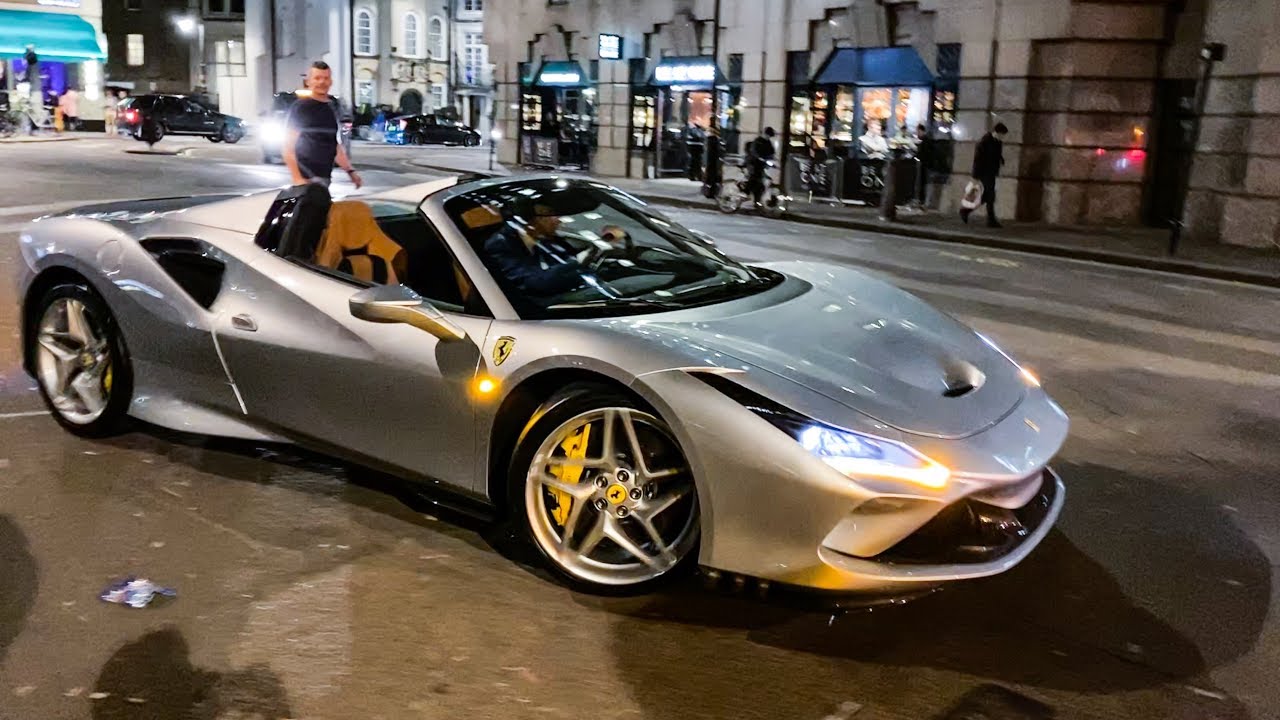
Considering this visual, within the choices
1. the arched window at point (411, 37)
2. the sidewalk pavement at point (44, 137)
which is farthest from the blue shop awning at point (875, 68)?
the arched window at point (411, 37)

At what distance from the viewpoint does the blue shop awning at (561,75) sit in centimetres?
3306

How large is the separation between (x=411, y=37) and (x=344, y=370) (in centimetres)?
6943

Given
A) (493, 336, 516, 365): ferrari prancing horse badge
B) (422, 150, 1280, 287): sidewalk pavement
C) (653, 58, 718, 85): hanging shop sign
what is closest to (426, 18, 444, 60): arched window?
(653, 58, 718, 85): hanging shop sign

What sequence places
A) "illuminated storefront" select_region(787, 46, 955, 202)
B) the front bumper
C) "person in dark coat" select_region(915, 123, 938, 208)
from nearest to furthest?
1. the front bumper
2. "person in dark coat" select_region(915, 123, 938, 208)
3. "illuminated storefront" select_region(787, 46, 955, 202)

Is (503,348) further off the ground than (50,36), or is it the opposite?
(50,36)

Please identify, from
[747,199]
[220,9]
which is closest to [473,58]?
[220,9]

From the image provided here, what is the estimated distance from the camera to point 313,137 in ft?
24.8

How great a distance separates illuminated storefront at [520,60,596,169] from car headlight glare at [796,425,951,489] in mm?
30160

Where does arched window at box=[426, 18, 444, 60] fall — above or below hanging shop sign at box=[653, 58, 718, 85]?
above

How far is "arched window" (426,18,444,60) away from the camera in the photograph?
70375 mm

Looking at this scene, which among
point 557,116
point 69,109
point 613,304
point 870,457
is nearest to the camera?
point 870,457

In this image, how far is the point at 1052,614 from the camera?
383 centimetres

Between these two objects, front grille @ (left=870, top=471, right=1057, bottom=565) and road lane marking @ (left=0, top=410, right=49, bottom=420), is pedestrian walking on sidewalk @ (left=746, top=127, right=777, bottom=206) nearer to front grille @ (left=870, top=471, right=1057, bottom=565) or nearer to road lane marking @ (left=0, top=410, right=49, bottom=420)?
road lane marking @ (left=0, top=410, right=49, bottom=420)

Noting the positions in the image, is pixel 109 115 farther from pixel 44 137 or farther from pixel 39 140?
pixel 39 140
